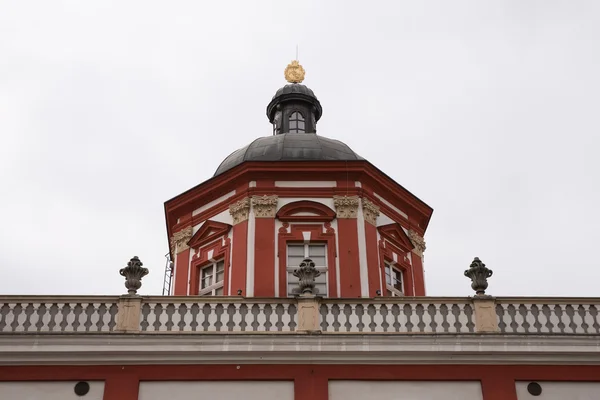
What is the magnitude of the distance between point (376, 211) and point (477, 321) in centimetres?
521

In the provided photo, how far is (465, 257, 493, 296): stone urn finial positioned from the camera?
55.1 feet

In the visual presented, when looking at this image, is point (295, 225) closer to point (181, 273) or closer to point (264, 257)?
point (264, 257)

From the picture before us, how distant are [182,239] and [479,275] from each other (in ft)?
27.5

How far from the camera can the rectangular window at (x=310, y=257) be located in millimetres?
19406

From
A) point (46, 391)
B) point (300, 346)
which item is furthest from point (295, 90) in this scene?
point (46, 391)

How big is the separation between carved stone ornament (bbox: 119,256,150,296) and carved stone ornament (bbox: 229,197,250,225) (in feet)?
13.7

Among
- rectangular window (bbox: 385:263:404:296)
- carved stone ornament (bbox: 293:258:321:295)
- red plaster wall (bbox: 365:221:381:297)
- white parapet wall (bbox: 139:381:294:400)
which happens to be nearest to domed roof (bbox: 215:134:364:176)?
red plaster wall (bbox: 365:221:381:297)

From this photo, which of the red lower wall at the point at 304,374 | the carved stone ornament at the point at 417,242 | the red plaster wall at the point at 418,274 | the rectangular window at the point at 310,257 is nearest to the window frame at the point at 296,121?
the carved stone ornament at the point at 417,242

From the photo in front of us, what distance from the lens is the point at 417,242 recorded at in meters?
22.1

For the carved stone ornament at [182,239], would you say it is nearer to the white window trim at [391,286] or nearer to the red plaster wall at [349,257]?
the red plaster wall at [349,257]

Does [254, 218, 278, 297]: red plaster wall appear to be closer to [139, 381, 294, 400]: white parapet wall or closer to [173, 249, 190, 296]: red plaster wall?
[173, 249, 190, 296]: red plaster wall

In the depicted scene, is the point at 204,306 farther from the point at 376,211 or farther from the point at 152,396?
the point at 376,211

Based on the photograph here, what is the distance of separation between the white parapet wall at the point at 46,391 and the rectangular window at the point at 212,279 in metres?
5.08

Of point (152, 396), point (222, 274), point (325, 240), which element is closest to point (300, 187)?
point (325, 240)
